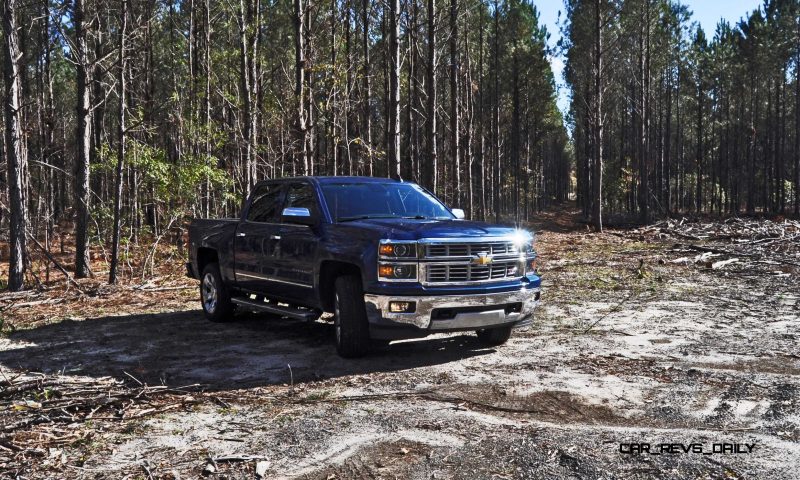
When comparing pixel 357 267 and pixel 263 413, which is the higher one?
pixel 357 267

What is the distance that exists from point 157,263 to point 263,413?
49.3ft

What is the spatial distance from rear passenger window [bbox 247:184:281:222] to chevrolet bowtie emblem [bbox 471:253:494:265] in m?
3.05

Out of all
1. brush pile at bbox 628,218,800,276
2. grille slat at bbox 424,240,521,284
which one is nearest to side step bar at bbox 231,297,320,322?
grille slat at bbox 424,240,521,284

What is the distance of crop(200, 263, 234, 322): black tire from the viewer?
939 cm

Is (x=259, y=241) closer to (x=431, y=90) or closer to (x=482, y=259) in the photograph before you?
(x=482, y=259)

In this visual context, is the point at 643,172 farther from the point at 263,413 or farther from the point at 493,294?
the point at 263,413

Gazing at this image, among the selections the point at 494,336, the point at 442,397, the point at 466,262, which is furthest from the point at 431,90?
the point at 442,397

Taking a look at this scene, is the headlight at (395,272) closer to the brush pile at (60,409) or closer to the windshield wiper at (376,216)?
the windshield wiper at (376,216)

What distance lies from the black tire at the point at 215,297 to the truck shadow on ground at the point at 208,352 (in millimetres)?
165

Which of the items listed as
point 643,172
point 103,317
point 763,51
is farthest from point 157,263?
point 763,51

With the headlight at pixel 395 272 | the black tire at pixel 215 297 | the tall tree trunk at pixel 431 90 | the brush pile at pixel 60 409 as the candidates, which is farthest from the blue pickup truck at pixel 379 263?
the tall tree trunk at pixel 431 90

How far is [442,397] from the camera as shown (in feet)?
18.0

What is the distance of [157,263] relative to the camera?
18.9 metres

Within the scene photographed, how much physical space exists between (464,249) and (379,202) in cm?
167
